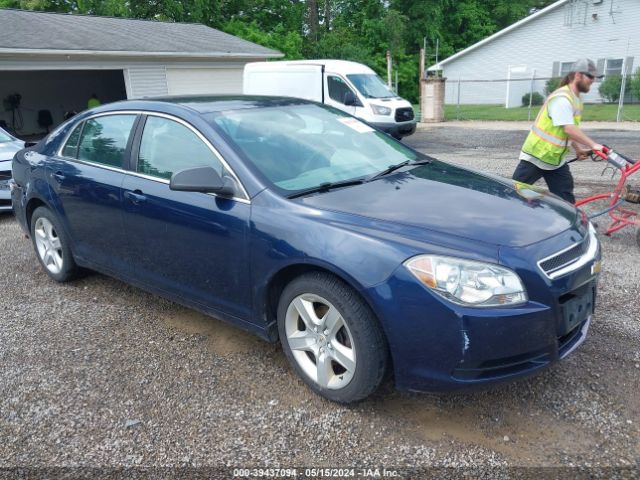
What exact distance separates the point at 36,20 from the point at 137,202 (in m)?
15.8

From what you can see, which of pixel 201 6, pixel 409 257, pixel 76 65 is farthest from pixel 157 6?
pixel 409 257

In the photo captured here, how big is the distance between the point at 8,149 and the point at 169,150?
544 cm

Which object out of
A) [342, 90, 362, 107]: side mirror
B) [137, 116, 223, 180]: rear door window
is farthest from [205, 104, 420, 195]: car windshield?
[342, 90, 362, 107]: side mirror

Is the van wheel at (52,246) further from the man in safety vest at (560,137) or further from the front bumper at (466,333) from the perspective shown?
the man in safety vest at (560,137)

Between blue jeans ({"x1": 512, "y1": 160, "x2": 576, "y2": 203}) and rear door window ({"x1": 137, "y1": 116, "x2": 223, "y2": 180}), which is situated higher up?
rear door window ({"x1": 137, "y1": 116, "x2": 223, "y2": 180})

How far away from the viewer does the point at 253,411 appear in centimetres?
297

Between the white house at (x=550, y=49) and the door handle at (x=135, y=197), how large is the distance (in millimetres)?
25861

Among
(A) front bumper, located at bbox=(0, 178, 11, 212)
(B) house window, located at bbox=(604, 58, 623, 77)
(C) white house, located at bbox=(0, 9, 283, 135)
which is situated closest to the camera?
(A) front bumper, located at bbox=(0, 178, 11, 212)

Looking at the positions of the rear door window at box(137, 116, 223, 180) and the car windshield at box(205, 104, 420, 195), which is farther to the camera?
the rear door window at box(137, 116, 223, 180)

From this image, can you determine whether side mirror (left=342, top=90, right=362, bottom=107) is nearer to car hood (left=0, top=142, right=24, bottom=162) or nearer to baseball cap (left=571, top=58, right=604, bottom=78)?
car hood (left=0, top=142, right=24, bottom=162)

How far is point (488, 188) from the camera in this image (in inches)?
131

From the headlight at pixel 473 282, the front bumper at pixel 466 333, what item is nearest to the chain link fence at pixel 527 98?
the front bumper at pixel 466 333

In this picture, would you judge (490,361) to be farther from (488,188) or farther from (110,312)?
(110,312)

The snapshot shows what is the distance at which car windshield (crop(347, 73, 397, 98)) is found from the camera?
577 inches
